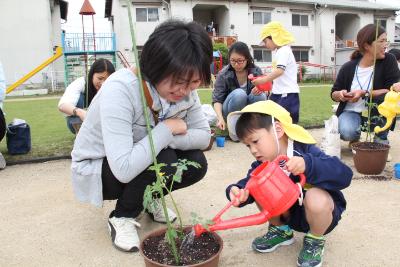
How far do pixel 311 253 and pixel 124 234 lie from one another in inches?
35.8

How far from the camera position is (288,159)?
155 cm

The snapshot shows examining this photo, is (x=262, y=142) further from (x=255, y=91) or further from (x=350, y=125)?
(x=255, y=91)

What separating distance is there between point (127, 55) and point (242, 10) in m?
7.29

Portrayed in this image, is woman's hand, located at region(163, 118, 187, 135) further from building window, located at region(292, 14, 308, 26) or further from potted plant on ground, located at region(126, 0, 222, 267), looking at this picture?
building window, located at region(292, 14, 308, 26)

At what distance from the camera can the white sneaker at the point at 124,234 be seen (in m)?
1.91

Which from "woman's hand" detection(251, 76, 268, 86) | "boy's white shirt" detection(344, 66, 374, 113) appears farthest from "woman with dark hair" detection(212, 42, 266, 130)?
"boy's white shirt" detection(344, 66, 374, 113)

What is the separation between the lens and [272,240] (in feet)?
6.17

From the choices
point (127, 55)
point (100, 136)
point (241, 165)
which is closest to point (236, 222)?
point (100, 136)

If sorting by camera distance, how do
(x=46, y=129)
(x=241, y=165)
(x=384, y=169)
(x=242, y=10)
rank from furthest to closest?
(x=242, y=10) → (x=46, y=129) → (x=241, y=165) → (x=384, y=169)

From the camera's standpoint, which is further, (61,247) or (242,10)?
(242,10)

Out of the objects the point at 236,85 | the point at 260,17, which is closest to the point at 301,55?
the point at 260,17

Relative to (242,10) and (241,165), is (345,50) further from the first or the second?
(241,165)

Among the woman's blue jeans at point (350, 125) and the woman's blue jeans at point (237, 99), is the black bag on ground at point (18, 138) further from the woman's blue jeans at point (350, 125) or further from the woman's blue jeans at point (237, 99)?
the woman's blue jeans at point (350, 125)

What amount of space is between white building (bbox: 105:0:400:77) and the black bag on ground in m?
16.9
